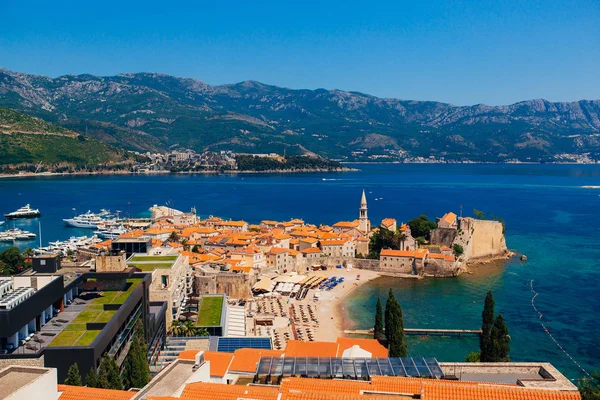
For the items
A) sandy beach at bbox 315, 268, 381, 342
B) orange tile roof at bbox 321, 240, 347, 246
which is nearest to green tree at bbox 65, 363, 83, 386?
sandy beach at bbox 315, 268, 381, 342

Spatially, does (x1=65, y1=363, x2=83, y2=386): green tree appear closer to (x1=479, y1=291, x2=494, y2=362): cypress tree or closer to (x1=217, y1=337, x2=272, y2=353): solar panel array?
(x1=217, y1=337, x2=272, y2=353): solar panel array

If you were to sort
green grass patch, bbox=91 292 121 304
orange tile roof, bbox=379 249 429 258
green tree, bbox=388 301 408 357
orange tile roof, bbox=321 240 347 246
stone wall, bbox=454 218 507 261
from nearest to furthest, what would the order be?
1. green grass patch, bbox=91 292 121 304
2. green tree, bbox=388 301 408 357
3. orange tile roof, bbox=379 249 429 258
4. orange tile roof, bbox=321 240 347 246
5. stone wall, bbox=454 218 507 261

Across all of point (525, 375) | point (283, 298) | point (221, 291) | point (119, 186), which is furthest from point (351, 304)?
point (119, 186)

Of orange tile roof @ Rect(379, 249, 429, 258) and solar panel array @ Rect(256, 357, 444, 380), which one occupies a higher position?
solar panel array @ Rect(256, 357, 444, 380)

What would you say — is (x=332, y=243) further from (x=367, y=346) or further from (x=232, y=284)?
(x=367, y=346)

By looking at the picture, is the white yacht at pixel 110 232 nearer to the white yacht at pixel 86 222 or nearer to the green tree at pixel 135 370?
the white yacht at pixel 86 222

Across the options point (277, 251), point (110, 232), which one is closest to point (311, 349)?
point (277, 251)
